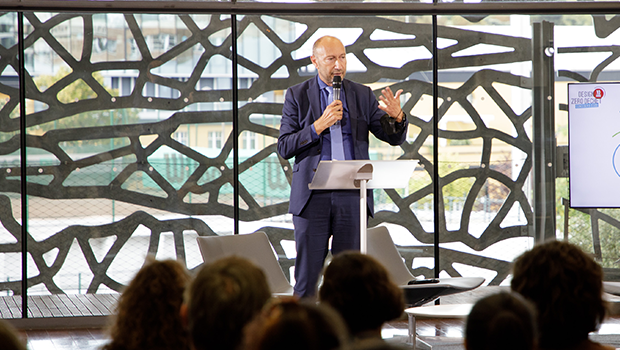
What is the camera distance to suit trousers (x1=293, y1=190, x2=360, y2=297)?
12.2 feet

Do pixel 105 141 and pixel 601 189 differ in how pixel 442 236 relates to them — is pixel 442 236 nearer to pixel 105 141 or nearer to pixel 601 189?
pixel 601 189

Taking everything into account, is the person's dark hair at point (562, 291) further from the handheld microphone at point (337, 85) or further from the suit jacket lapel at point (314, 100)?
the suit jacket lapel at point (314, 100)

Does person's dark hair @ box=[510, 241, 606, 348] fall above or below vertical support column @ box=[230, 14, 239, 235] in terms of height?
below

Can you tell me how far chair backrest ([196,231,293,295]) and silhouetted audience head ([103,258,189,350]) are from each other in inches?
105

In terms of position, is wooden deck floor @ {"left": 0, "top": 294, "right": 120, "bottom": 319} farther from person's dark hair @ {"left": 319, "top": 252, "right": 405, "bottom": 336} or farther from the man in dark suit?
person's dark hair @ {"left": 319, "top": 252, "right": 405, "bottom": 336}

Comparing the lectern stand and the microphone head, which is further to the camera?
the microphone head

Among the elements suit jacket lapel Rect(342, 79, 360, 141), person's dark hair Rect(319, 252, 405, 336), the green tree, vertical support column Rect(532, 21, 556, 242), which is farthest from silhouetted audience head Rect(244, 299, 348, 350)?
vertical support column Rect(532, 21, 556, 242)

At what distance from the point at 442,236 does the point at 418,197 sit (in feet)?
1.39

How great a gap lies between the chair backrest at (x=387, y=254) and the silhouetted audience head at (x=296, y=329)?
3.67 metres

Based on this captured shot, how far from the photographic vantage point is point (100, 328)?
509 cm

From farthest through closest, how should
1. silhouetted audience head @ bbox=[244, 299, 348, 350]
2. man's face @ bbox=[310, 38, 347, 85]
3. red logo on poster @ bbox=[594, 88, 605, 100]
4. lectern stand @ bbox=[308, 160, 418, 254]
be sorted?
1. red logo on poster @ bbox=[594, 88, 605, 100]
2. man's face @ bbox=[310, 38, 347, 85]
3. lectern stand @ bbox=[308, 160, 418, 254]
4. silhouetted audience head @ bbox=[244, 299, 348, 350]

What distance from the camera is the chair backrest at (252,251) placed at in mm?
4238

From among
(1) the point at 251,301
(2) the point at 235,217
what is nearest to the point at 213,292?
(1) the point at 251,301

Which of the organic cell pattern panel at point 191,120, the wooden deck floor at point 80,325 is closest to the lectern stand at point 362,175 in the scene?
the wooden deck floor at point 80,325
